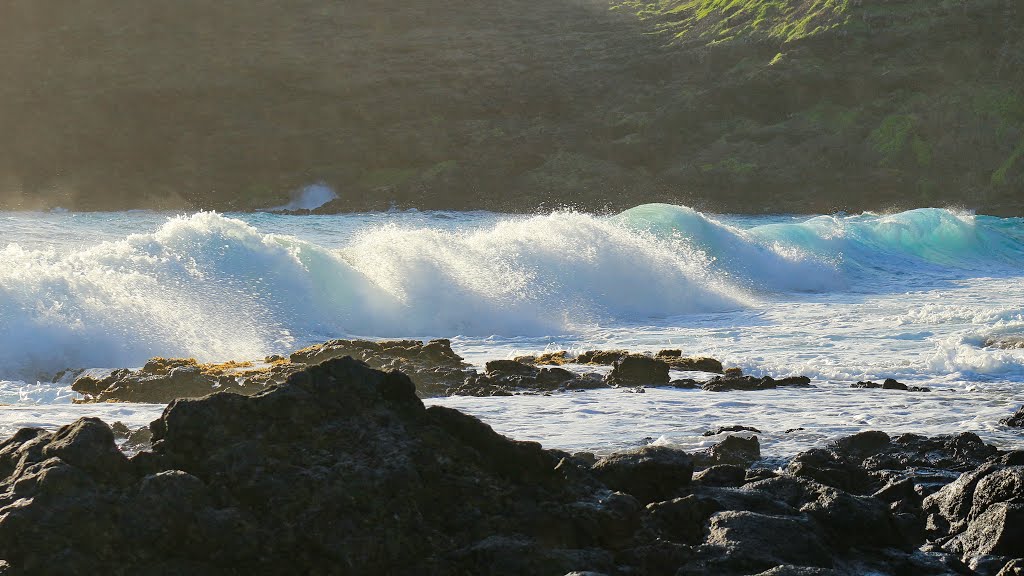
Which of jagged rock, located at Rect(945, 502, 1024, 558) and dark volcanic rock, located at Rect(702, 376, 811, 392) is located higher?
dark volcanic rock, located at Rect(702, 376, 811, 392)

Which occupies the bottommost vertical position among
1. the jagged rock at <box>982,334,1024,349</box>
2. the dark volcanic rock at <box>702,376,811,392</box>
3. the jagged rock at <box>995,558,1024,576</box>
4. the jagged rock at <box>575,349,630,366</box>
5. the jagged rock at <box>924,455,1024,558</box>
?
the jagged rock at <box>995,558,1024,576</box>

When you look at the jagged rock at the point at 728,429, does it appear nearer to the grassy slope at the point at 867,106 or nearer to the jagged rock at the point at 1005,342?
the jagged rock at the point at 1005,342

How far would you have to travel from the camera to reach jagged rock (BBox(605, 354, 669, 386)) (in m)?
11.1

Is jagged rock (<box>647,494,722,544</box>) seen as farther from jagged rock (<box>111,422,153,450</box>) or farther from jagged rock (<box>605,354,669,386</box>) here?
jagged rock (<box>605,354,669,386</box>)

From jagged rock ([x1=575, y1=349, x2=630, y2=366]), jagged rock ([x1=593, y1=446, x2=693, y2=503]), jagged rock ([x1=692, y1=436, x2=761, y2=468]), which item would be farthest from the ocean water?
jagged rock ([x1=593, y1=446, x2=693, y2=503])

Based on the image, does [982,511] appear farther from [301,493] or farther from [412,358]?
[412,358]

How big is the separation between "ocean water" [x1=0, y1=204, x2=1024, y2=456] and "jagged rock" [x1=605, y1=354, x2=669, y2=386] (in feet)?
1.24

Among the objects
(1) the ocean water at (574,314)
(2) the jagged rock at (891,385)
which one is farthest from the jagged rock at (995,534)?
(2) the jagged rock at (891,385)

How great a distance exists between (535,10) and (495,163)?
16.3 m

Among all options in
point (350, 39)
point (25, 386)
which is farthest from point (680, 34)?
point (25, 386)

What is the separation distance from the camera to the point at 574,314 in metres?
17.0

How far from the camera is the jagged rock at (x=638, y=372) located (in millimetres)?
11078

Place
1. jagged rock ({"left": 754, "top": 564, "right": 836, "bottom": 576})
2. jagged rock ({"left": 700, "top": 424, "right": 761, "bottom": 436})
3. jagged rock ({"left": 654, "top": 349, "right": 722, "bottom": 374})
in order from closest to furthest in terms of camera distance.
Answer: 1. jagged rock ({"left": 754, "top": 564, "right": 836, "bottom": 576})
2. jagged rock ({"left": 700, "top": 424, "right": 761, "bottom": 436})
3. jagged rock ({"left": 654, "top": 349, "right": 722, "bottom": 374})

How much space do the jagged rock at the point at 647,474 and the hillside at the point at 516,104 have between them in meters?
45.5
